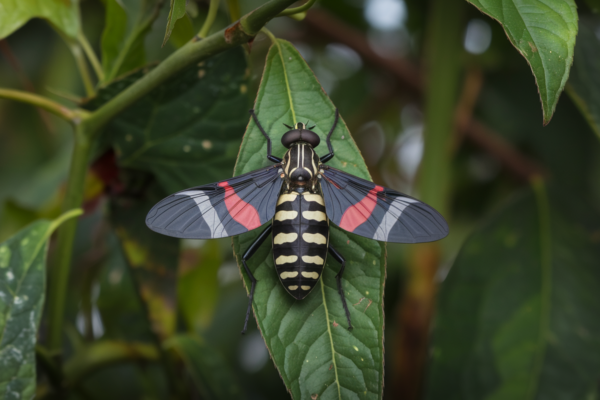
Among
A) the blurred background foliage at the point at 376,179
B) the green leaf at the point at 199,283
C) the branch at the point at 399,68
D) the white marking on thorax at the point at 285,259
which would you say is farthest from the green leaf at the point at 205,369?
the branch at the point at 399,68

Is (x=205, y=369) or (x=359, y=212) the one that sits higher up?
(x=359, y=212)

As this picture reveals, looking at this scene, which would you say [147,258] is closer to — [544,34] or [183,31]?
[183,31]

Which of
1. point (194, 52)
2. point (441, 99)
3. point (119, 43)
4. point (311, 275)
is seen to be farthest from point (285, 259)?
point (441, 99)

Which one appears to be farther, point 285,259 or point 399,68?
point 399,68

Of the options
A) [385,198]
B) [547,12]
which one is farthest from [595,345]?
[547,12]

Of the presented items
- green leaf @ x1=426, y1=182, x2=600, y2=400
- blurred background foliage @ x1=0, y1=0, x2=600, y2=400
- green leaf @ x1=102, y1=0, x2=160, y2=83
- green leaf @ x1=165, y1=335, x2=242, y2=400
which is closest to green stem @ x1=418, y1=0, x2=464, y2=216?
blurred background foliage @ x1=0, y1=0, x2=600, y2=400

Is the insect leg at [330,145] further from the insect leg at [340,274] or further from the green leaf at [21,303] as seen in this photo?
the green leaf at [21,303]

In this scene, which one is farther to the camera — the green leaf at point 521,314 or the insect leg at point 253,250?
the green leaf at point 521,314
